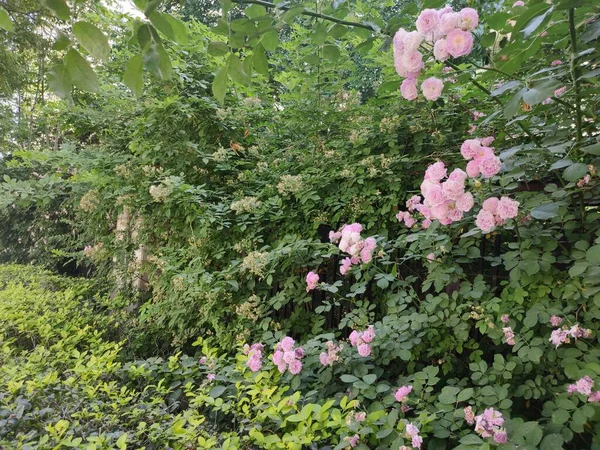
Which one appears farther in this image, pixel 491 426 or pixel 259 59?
pixel 491 426

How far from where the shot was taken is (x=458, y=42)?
1078 millimetres

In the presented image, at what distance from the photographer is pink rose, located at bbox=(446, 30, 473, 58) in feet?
3.52

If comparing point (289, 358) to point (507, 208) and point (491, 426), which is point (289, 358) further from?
point (507, 208)

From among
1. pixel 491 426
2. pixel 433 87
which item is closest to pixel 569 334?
pixel 491 426

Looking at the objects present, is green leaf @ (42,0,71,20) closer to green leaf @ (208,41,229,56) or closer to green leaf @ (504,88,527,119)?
green leaf @ (208,41,229,56)

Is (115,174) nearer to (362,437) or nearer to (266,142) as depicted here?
(266,142)

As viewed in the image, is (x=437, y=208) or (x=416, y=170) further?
(x=416, y=170)

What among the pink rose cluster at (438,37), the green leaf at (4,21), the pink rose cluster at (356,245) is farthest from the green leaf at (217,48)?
the pink rose cluster at (356,245)

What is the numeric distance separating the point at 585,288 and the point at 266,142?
211 cm

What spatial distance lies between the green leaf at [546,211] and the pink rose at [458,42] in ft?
1.81

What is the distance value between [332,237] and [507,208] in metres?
0.77

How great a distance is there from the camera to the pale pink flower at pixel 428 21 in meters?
1.10

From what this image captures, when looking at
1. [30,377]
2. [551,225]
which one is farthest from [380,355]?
[30,377]

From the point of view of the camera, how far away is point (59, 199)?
5.26 m
